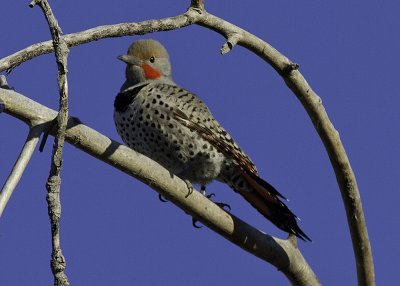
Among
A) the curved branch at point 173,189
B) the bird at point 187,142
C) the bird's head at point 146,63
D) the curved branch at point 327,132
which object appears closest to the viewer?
the curved branch at point 173,189

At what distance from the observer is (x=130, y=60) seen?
24.9ft

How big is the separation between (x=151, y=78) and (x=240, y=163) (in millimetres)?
1129

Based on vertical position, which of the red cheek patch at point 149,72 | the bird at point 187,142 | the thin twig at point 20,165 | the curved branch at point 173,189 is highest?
the red cheek patch at point 149,72

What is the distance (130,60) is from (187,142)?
3.54 feet

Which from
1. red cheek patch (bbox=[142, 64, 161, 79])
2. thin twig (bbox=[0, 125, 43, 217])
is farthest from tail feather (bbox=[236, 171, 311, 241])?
thin twig (bbox=[0, 125, 43, 217])

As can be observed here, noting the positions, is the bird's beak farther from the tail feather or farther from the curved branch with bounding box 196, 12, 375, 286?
the curved branch with bounding box 196, 12, 375, 286

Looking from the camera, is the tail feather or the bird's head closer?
the tail feather

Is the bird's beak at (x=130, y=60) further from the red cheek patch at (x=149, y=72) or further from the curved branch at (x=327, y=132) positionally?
the curved branch at (x=327, y=132)

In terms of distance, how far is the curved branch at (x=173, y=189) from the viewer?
460cm

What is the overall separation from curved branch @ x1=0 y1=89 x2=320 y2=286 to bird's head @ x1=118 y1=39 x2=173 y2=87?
204cm

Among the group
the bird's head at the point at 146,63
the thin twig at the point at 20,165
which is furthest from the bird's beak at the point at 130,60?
the thin twig at the point at 20,165

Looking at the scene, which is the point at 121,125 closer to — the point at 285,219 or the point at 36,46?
the point at 285,219

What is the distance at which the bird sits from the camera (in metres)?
6.77

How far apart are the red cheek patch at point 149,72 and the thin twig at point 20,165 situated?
3098mm
